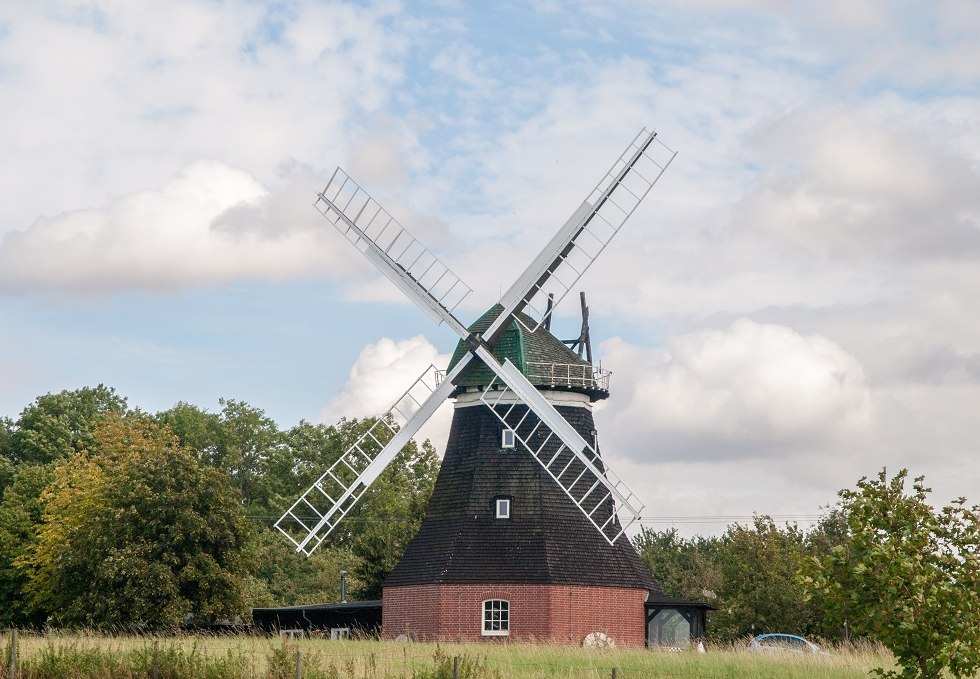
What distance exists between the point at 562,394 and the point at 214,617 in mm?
13850

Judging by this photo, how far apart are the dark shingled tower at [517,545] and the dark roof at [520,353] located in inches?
1.6

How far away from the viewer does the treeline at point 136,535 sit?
43.1 m

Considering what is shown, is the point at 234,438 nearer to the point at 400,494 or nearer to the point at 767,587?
the point at 400,494

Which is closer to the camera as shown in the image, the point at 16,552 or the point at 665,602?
the point at 665,602

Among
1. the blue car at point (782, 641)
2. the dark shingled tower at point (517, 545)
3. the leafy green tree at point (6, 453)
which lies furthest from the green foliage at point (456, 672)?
the leafy green tree at point (6, 453)

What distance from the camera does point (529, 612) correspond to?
3844 cm

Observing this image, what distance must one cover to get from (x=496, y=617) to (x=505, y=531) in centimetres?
245

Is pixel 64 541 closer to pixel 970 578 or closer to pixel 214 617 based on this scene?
pixel 214 617

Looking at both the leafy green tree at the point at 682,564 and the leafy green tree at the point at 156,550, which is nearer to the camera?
the leafy green tree at the point at 156,550

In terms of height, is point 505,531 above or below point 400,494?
below

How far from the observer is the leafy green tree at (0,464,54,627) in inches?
2082

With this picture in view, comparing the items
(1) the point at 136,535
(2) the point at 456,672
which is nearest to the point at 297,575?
(1) the point at 136,535

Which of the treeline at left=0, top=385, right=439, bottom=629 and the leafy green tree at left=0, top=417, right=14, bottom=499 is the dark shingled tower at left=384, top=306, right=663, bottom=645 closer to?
the treeline at left=0, top=385, right=439, bottom=629

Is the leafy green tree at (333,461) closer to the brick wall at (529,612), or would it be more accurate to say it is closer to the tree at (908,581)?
the brick wall at (529,612)
